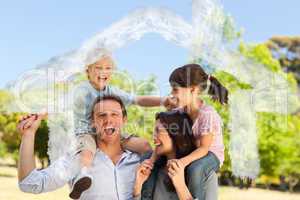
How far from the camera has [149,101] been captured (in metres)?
3.57

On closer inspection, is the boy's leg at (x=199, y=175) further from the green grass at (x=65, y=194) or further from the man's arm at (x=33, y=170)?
the green grass at (x=65, y=194)

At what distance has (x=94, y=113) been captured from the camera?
119 inches

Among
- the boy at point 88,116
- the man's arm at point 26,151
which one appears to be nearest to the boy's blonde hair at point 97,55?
the boy at point 88,116

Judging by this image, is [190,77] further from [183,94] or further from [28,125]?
[28,125]

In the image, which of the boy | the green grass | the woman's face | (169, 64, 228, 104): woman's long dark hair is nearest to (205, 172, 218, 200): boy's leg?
the woman's face

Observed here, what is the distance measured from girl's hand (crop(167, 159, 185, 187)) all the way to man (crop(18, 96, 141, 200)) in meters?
0.27

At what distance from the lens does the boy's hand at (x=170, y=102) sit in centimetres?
317

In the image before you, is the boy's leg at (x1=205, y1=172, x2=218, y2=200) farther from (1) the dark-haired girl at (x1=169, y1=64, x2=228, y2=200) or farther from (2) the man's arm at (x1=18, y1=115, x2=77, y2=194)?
(2) the man's arm at (x1=18, y1=115, x2=77, y2=194)

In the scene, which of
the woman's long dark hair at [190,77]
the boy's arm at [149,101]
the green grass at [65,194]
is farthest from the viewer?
the green grass at [65,194]

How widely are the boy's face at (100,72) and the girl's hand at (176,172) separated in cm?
76

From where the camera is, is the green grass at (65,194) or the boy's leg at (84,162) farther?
the green grass at (65,194)

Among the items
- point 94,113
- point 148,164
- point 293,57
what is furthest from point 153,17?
point 293,57

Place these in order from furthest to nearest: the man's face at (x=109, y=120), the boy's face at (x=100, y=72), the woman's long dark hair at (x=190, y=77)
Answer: the boy's face at (x=100, y=72)
the woman's long dark hair at (x=190, y=77)
the man's face at (x=109, y=120)

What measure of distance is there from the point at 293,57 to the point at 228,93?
31.6m
